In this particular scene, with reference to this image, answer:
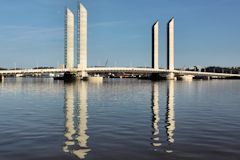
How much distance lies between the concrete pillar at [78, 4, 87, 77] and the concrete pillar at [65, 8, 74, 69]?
7.89 m

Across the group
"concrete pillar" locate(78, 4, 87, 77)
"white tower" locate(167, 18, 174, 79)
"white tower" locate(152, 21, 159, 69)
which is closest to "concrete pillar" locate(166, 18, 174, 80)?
"white tower" locate(167, 18, 174, 79)

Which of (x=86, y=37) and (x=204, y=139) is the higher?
(x=86, y=37)

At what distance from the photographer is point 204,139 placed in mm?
15383

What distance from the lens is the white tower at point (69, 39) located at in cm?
15788

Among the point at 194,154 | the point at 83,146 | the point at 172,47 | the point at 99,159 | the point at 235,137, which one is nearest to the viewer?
the point at 99,159

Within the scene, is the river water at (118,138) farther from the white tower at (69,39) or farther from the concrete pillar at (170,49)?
the concrete pillar at (170,49)

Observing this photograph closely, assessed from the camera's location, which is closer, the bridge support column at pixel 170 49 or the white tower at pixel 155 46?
the white tower at pixel 155 46

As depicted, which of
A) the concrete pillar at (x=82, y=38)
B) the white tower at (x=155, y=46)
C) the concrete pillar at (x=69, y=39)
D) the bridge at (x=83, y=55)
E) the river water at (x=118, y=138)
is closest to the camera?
the river water at (x=118, y=138)

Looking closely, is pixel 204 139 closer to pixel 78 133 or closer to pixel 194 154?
pixel 194 154

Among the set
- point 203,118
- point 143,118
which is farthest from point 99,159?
point 203,118

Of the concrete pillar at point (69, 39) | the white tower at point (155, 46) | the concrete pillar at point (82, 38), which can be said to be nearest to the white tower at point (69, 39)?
the concrete pillar at point (69, 39)

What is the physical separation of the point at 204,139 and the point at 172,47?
164817 mm

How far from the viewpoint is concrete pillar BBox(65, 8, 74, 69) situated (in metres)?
158

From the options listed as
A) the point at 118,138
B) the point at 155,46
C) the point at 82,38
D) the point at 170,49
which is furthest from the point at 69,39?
the point at 118,138
